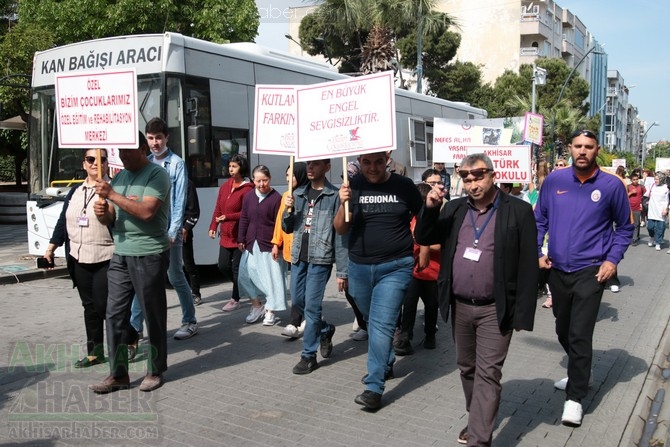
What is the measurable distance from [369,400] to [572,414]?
4.60ft

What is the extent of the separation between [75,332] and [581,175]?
524 centimetres

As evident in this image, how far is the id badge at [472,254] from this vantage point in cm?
409

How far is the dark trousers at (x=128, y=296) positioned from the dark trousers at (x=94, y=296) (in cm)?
35

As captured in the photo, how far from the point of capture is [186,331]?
6.94 m

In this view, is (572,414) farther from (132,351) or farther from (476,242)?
(132,351)

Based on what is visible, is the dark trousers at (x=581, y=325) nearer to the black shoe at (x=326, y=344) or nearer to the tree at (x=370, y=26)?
the black shoe at (x=326, y=344)

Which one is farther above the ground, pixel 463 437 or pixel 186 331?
pixel 186 331

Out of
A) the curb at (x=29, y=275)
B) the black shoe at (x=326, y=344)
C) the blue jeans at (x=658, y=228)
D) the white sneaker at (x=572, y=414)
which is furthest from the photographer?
the blue jeans at (x=658, y=228)

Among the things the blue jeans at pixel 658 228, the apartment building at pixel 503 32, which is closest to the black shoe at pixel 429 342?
the blue jeans at pixel 658 228

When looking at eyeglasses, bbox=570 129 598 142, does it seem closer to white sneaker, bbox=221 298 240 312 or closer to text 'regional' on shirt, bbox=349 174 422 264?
text 'regional' on shirt, bbox=349 174 422 264

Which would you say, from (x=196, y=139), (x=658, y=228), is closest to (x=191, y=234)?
(x=196, y=139)

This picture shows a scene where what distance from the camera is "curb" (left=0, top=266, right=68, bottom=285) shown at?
10328 mm

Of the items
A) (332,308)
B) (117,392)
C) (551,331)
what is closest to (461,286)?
(117,392)

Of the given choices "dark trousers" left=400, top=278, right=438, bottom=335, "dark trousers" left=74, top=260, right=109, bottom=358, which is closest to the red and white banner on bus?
"dark trousers" left=74, top=260, right=109, bottom=358
